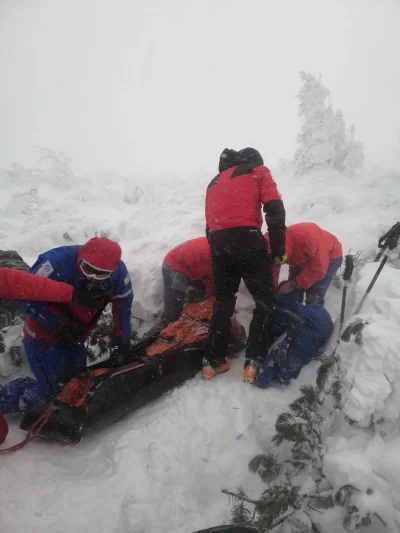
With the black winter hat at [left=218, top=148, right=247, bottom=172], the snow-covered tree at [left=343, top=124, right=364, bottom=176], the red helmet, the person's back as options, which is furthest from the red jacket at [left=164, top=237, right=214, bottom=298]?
the snow-covered tree at [left=343, top=124, right=364, bottom=176]

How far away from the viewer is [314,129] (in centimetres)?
1139

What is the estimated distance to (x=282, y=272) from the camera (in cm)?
508

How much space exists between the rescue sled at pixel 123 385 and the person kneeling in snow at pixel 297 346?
76cm

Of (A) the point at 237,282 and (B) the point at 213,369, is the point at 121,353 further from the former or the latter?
(A) the point at 237,282

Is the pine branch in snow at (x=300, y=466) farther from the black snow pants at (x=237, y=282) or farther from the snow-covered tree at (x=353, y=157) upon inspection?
the snow-covered tree at (x=353, y=157)

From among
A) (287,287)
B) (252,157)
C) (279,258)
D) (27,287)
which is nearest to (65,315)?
(27,287)

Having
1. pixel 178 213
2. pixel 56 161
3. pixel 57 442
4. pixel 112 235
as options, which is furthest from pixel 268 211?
pixel 56 161

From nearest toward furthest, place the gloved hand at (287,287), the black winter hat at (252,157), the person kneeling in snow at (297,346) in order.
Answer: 1. the person kneeling in snow at (297,346)
2. the black winter hat at (252,157)
3. the gloved hand at (287,287)


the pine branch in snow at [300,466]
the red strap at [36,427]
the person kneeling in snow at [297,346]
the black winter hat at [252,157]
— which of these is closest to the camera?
the pine branch in snow at [300,466]

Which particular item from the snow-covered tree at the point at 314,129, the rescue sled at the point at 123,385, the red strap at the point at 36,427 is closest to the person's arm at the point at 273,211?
the rescue sled at the point at 123,385

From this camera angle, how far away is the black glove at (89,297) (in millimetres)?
2771

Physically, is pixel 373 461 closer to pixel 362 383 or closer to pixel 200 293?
pixel 362 383

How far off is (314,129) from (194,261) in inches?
394

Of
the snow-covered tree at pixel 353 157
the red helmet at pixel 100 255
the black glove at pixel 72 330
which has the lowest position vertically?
the black glove at pixel 72 330
